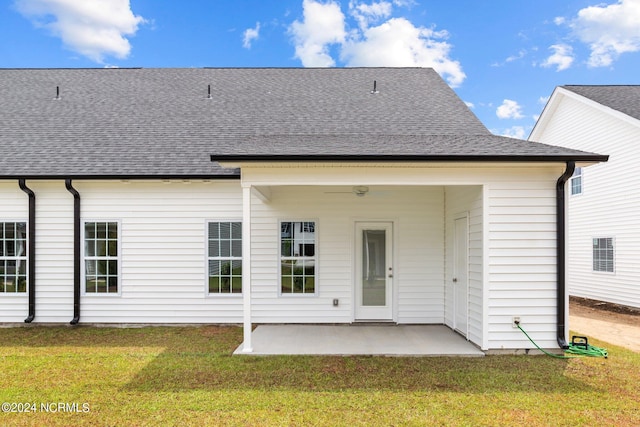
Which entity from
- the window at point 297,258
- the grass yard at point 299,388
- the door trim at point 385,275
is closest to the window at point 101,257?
the grass yard at point 299,388

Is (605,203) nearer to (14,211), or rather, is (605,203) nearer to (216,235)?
(216,235)

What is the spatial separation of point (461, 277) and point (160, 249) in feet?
18.5

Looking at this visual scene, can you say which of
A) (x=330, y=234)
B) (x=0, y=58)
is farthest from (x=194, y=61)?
(x=330, y=234)

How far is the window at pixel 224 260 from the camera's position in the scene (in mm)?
7852

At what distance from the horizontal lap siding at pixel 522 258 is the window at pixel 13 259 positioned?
27.9ft

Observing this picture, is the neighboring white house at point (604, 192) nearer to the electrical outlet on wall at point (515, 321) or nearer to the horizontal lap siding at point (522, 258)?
the horizontal lap siding at point (522, 258)

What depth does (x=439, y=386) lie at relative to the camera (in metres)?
4.69

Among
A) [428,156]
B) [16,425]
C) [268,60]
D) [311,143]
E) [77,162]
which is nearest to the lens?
[16,425]

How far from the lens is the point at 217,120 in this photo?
961 cm

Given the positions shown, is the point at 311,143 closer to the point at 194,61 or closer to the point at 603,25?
the point at 194,61

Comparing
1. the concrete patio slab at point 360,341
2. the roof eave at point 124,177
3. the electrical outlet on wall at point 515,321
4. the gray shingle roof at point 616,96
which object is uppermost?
the gray shingle roof at point 616,96

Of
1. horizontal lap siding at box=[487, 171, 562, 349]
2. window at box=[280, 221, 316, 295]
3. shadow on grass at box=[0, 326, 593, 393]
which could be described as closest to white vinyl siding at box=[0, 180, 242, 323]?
window at box=[280, 221, 316, 295]

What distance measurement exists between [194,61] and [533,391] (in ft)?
54.8

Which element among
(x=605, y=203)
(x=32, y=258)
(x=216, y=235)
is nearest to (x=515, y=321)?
(x=216, y=235)
